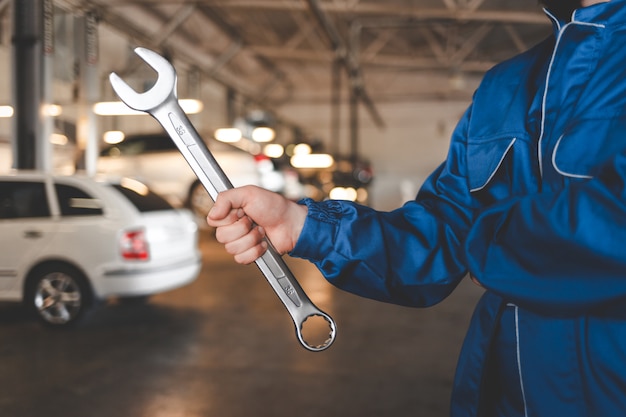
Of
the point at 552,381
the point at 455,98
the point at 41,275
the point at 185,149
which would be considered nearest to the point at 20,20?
the point at 41,275

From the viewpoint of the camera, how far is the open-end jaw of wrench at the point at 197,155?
1.16 meters

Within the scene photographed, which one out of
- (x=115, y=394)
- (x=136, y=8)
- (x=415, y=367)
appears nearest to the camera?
(x=115, y=394)

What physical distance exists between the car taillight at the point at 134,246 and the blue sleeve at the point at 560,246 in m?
5.39

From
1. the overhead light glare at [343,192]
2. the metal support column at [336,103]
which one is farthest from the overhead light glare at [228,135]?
the overhead light glare at [343,192]

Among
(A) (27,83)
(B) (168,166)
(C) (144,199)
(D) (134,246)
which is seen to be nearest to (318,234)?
(D) (134,246)

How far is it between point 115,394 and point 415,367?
7.19 ft

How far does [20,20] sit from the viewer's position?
24.4ft

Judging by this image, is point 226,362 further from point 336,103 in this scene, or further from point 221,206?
point 336,103

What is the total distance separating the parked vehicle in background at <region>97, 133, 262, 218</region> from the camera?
40.3 feet

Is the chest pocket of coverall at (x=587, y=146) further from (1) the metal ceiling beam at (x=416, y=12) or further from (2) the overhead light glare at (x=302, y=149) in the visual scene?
(2) the overhead light glare at (x=302, y=149)

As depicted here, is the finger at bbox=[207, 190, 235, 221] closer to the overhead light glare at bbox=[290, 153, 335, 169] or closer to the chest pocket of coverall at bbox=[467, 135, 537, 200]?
the chest pocket of coverall at bbox=[467, 135, 537, 200]

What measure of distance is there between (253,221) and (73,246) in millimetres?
5303

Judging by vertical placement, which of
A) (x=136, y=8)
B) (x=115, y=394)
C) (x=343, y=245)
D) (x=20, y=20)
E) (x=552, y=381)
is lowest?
(x=115, y=394)

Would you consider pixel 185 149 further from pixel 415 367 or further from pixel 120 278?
pixel 120 278
